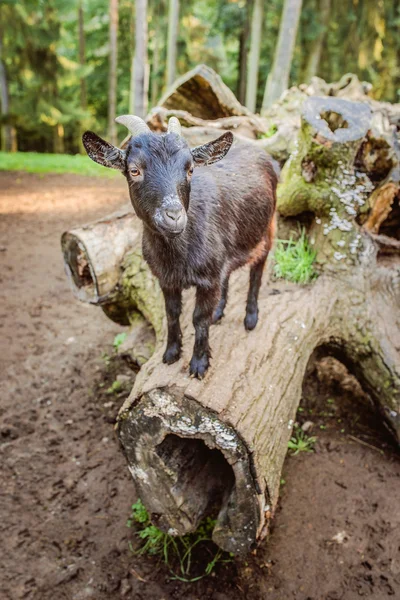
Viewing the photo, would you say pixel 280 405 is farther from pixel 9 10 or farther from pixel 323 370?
pixel 9 10

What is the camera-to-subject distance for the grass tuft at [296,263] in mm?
4031

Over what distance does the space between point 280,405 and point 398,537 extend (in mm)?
1178

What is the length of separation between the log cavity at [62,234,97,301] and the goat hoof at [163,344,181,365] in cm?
146

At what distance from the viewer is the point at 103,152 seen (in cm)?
250

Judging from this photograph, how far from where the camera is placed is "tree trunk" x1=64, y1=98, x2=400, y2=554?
2.65 m

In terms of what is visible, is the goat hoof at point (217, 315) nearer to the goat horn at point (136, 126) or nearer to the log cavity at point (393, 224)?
the goat horn at point (136, 126)

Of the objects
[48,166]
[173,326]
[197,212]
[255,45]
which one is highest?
[255,45]

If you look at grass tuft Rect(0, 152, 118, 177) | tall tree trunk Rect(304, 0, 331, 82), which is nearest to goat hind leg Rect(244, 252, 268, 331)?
grass tuft Rect(0, 152, 118, 177)

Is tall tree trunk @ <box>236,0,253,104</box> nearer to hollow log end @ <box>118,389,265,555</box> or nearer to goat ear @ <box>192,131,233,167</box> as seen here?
goat ear @ <box>192,131,233,167</box>

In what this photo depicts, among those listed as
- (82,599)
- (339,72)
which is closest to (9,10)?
(339,72)

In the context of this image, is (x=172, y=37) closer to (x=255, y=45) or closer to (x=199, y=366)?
(x=255, y=45)

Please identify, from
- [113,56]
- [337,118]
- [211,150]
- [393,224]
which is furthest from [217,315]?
[113,56]

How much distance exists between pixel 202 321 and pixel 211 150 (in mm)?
997

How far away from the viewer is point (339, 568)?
9.56 feet
